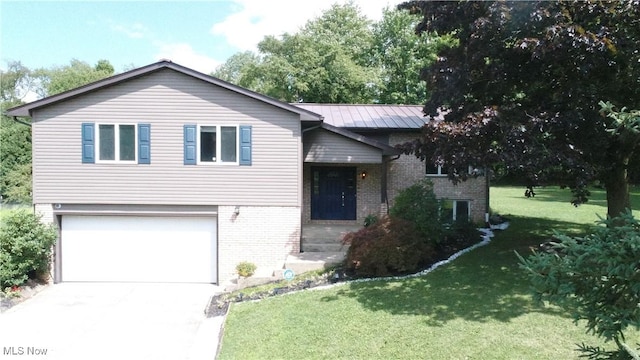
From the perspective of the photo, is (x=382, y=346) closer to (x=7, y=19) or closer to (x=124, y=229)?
(x=124, y=229)

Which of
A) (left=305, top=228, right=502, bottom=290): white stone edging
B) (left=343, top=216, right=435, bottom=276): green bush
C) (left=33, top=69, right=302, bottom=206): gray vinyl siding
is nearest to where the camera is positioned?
(left=305, top=228, right=502, bottom=290): white stone edging

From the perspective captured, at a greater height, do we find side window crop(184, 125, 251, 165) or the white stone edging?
side window crop(184, 125, 251, 165)

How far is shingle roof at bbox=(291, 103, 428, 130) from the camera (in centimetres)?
1536

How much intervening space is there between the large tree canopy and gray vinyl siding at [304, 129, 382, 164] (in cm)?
303

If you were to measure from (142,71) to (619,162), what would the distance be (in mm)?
13009

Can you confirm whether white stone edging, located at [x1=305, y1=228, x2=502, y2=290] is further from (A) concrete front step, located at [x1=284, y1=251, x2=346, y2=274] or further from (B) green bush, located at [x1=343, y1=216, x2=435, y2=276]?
(A) concrete front step, located at [x1=284, y1=251, x2=346, y2=274]

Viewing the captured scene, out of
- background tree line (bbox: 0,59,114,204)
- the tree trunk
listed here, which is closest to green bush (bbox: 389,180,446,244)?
the tree trunk

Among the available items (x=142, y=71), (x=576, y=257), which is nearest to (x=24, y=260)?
(x=142, y=71)

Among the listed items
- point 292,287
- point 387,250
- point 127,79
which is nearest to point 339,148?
point 387,250

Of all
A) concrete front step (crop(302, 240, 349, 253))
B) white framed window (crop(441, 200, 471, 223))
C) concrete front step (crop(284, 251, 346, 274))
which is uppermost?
white framed window (crop(441, 200, 471, 223))

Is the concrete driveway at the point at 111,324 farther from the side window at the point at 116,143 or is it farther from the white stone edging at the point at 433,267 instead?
the side window at the point at 116,143

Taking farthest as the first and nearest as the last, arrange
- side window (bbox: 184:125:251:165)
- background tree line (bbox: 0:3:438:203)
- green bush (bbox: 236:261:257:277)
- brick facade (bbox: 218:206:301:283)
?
background tree line (bbox: 0:3:438:203)
brick facade (bbox: 218:206:301:283)
side window (bbox: 184:125:251:165)
green bush (bbox: 236:261:257:277)

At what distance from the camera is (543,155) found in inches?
334

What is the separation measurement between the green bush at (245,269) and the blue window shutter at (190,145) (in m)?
3.40
